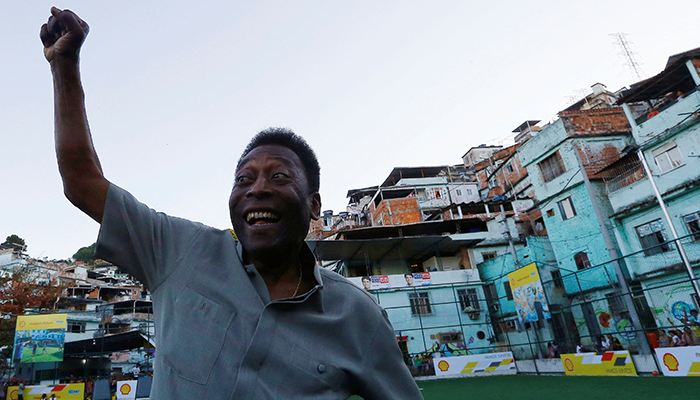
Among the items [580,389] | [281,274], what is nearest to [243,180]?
[281,274]

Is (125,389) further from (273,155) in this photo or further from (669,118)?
(669,118)

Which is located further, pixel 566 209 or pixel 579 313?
pixel 566 209

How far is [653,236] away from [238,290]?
69.3ft

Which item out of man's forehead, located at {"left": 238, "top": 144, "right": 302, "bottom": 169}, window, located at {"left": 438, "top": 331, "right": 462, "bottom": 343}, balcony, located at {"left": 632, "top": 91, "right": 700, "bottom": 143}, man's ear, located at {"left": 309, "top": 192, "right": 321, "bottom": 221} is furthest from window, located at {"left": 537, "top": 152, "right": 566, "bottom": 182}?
man's forehead, located at {"left": 238, "top": 144, "right": 302, "bottom": 169}

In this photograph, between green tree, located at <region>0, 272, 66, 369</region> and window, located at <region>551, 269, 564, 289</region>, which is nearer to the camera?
green tree, located at <region>0, 272, 66, 369</region>

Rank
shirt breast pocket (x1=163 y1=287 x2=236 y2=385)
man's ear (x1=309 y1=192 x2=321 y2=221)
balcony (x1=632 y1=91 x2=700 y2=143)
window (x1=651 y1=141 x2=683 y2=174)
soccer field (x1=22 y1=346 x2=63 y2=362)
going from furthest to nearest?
window (x1=651 y1=141 x2=683 y2=174) → balcony (x1=632 y1=91 x2=700 y2=143) → soccer field (x1=22 y1=346 x2=63 y2=362) → man's ear (x1=309 y1=192 x2=321 y2=221) → shirt breast pocket (x1=163 y1=287 x2=236 y2=385)

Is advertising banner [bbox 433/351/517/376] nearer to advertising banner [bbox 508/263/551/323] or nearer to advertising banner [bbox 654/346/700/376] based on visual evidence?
advertising banner [bbox 508/263/551/323]

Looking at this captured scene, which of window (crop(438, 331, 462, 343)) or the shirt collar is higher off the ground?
the shirt collar

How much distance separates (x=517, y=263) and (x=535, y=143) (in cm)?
699

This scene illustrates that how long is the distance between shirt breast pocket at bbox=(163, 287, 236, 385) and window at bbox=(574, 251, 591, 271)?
75.1ft

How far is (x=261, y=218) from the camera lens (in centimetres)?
117

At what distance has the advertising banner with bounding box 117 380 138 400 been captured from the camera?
593 inches

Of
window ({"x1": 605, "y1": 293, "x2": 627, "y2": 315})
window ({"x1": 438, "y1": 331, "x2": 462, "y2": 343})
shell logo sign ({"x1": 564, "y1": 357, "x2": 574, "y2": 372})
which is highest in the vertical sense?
window ({"x1": 605, "y1": 293, "x2": 627, "y2": 315})

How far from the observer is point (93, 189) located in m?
0.99
